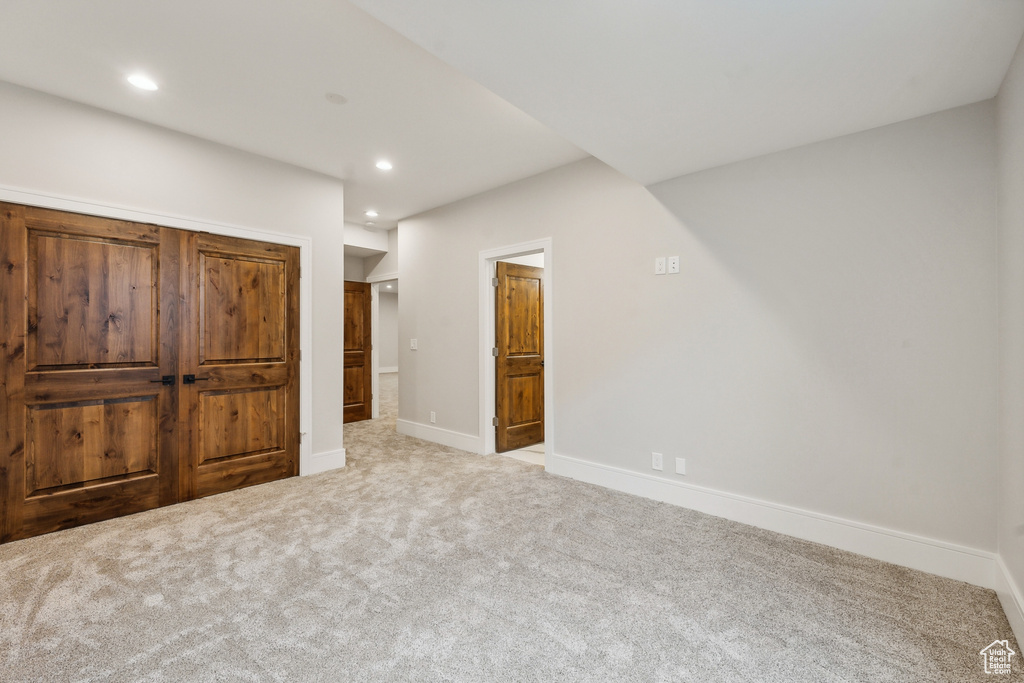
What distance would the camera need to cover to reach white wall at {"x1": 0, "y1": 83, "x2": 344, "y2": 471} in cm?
271

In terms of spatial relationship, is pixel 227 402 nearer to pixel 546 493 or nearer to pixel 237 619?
pixel 237 619

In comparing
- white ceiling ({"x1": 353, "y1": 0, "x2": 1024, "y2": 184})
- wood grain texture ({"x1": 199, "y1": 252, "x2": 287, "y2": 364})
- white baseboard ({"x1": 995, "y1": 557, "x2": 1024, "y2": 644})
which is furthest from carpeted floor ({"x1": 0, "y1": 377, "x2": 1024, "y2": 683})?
white ceiling ({"x1": 353, "y1": 0, "x2": 1024, "y2": 184})

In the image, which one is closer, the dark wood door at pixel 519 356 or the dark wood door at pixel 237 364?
the dark wood door at pixel 237 364

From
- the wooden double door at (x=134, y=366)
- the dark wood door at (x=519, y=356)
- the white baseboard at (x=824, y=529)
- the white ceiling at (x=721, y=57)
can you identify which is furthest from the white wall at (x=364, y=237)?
the white baseboard at (x=824, y=529)

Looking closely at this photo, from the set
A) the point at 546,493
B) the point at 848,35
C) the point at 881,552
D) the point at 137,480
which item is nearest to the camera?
the point at 848,35

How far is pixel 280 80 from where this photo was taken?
2.59m

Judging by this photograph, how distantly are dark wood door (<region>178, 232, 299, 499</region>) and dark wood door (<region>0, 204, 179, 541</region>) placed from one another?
0.40 feet

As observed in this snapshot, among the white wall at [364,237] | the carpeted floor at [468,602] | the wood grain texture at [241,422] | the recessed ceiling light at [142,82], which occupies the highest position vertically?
the recessed ceiling light at [142,82]

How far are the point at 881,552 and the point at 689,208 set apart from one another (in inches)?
92.0

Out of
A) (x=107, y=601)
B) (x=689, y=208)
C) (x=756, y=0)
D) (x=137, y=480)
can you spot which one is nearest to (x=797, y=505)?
(x=689, y=208)

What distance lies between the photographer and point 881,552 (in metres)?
2.42

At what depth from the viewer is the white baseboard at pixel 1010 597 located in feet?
5.71

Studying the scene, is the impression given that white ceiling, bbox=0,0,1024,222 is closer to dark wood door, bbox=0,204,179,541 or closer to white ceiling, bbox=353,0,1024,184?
white ceiling, bbox=353,0,1024,184

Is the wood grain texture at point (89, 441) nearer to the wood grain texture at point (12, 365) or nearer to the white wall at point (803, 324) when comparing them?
the wood grain texture at point (12, 365)
